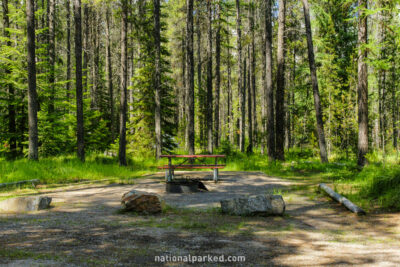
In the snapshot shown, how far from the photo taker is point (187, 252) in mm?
4238

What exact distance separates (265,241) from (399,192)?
4454mm

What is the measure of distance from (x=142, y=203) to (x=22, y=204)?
266cm

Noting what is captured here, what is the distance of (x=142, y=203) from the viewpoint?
262 inches

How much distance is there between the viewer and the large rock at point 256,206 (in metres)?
6.46

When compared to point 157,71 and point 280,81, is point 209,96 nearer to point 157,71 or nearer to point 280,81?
point 157,71

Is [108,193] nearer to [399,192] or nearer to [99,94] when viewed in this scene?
[399,192]

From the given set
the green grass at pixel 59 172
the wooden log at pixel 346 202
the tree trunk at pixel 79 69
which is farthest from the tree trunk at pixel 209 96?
the wooden log at pixel 346 202

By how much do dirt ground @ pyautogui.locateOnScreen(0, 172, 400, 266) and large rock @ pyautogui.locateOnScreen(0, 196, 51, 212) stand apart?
0.27 meters

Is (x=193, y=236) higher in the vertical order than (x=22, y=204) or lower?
lower

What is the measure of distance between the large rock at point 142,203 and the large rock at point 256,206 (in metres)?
1.50

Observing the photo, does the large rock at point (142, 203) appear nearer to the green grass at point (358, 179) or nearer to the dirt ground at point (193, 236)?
the dirt ground at point (193, 236)

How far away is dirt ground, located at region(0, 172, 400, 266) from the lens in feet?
13.0

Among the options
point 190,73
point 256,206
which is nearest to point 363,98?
point 190,73

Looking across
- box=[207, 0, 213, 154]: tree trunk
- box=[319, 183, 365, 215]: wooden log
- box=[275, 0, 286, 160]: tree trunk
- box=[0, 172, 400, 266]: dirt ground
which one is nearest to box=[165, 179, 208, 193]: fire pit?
box=[0, 172, 400, 266]: dirt ground
